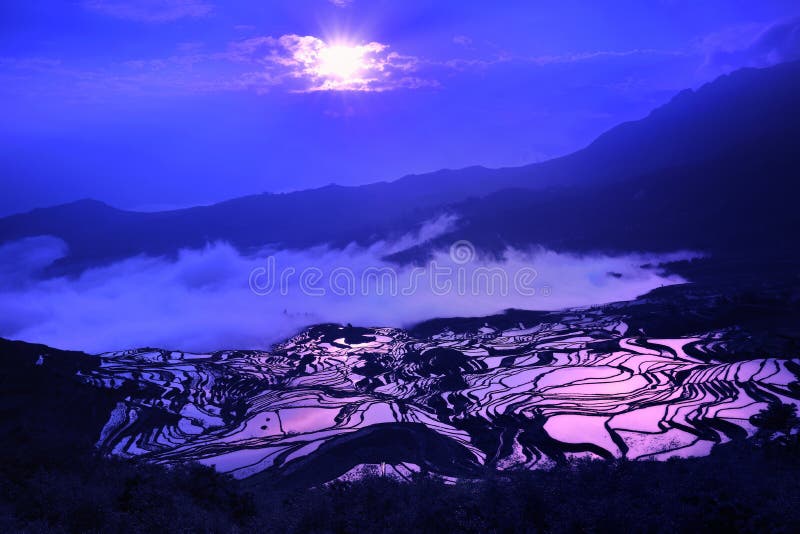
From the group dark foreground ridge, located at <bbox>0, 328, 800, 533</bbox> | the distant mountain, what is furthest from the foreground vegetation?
the distant mountain

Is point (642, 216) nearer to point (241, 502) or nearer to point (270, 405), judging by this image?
point (270, 405)

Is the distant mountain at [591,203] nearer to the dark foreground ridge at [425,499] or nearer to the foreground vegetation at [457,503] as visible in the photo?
the dark foreground ridge at [425,499]

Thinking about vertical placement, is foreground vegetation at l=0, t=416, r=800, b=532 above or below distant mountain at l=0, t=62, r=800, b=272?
below

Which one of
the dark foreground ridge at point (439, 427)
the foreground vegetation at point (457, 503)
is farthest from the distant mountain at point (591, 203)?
the foreground vegetation at point (457, 503)

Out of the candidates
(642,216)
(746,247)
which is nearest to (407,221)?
(642,216)

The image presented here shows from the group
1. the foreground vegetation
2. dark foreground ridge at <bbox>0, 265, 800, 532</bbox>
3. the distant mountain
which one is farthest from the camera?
the distant mountain

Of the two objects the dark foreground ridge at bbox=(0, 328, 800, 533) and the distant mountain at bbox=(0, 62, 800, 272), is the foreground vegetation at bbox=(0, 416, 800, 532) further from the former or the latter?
the distant mountain at bbox=(0, 62, 800, 272)

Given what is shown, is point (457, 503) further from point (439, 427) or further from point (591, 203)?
point (591, 203)

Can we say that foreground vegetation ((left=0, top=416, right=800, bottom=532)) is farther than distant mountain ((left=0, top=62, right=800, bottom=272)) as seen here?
No
